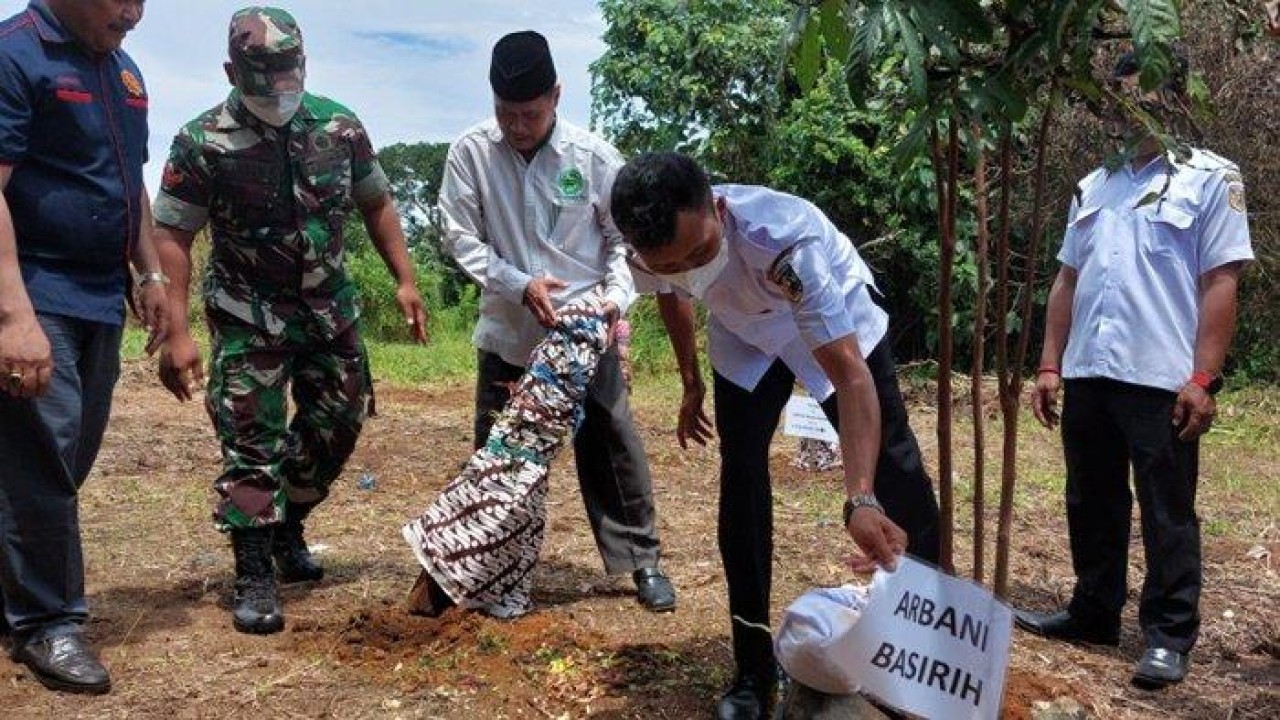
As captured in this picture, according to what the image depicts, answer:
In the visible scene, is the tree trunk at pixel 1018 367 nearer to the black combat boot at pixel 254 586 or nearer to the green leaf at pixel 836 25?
the green leaf at pixel 836 25

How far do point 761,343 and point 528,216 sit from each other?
1.24 meters

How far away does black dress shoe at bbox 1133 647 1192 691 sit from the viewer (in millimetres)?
3662

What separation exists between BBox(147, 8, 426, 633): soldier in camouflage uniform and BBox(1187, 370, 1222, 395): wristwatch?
2.58 m

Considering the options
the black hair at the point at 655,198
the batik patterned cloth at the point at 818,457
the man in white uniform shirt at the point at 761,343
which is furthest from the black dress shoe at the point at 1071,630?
the batik patterned cloth at the point at 818,457

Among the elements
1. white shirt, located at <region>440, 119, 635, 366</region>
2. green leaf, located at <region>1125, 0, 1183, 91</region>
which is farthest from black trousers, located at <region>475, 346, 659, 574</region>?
green leaf, located at <region>1125, 0, 1183, 91</region>

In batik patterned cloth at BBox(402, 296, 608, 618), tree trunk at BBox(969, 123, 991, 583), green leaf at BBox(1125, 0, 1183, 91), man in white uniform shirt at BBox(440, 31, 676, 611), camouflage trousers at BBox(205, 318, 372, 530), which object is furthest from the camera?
man in white uniform shirt at BBox(440, 31, 676, 611)

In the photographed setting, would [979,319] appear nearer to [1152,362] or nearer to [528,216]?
[1152,362]

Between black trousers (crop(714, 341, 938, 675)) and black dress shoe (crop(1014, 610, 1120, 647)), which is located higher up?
black trousers (crop(714, 341, 938, 675))

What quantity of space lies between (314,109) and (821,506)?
2.97 m

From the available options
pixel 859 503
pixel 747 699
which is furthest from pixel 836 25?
pixel 747 699

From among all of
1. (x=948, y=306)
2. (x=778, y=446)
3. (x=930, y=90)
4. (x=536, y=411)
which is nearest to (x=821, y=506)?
(x=778, y=446)

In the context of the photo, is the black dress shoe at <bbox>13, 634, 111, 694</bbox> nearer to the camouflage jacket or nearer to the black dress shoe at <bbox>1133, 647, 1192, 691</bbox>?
the camouflage jacket

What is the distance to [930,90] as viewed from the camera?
2.30 metres

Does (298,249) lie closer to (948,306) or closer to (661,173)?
(661,173)
